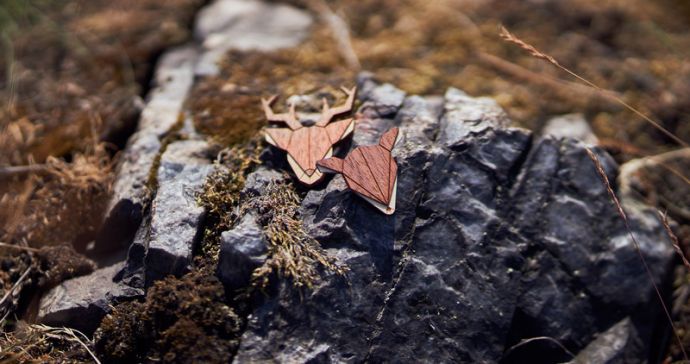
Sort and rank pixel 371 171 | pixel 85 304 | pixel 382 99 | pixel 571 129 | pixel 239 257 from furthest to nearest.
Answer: pixel 571 129 < pixel 382 99 < pixel 371 171 < pixel 85 304 < pixel 239 257

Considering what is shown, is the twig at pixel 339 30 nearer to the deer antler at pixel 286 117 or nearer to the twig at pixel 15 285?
the deer antler at pixel 286 117

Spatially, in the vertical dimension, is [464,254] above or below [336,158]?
below

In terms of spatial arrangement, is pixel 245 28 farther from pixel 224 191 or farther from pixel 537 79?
pixel 537 79

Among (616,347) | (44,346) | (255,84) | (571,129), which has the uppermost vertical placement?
(255,84)

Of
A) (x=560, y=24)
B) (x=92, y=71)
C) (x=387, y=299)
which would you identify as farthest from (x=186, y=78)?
(x=560, y=24)

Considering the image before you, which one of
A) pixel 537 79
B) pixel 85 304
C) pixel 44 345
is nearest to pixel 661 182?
pixel 537 79

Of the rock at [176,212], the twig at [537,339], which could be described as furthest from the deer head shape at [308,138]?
the twig at [537,339]

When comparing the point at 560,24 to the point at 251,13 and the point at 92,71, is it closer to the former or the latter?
the point at 251,13
